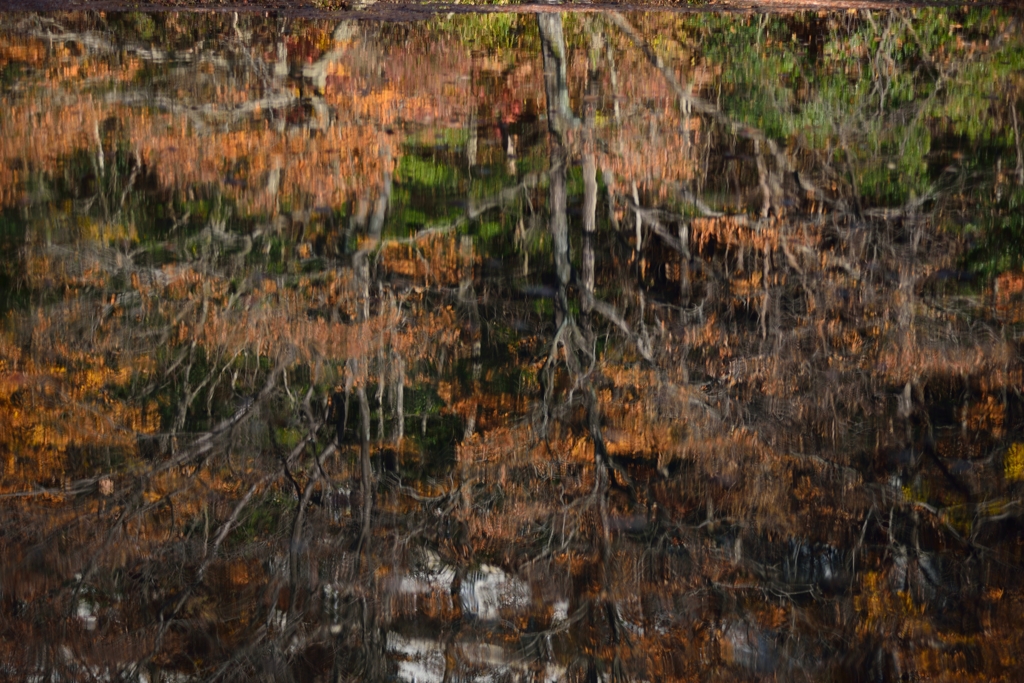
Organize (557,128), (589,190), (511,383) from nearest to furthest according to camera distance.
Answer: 1. (511,383)
2. (589,190)
3. (557,128)

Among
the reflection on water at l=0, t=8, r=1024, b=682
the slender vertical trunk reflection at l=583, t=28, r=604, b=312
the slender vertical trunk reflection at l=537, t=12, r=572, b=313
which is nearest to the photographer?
the reflection on water at l=0, t=8, r=1024, b=682

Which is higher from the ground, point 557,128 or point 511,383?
point 557,128

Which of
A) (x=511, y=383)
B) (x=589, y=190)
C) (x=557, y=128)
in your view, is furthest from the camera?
(x=557, y=128)

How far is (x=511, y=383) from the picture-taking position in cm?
443

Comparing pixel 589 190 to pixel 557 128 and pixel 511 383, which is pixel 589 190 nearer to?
pixel 557 128

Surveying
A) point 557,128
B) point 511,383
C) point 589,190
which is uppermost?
point 557,128

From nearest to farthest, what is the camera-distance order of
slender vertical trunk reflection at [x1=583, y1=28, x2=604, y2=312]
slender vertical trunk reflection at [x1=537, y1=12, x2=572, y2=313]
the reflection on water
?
the reflection on water < slender vertical trunk reflection at [x1=583, y1=28, x2=604, y2=312] < slender vertical trunk reflection at [x1=537, y1=12, x2=572, y2=313]

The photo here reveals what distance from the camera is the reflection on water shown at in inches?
124

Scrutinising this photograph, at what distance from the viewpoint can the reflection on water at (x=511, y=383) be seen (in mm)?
3154

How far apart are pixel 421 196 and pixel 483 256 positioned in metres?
0.80

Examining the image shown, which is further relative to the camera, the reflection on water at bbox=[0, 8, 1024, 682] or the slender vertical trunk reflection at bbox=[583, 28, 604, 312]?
the slender vertical trunk reflection at bbox=[583, 28, 604, 312]

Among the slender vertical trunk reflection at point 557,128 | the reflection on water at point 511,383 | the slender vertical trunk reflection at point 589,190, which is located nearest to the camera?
the reflection on water at point 511,383

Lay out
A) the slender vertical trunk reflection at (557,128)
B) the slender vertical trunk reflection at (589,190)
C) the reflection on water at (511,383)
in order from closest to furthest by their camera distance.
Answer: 1. the reflection on water at (511,383)
2. the slender vertical trunk reflection at (589,190)
3. the slender vertical trunk reflection at (557,128)

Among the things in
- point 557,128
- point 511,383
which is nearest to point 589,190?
point 557,128
